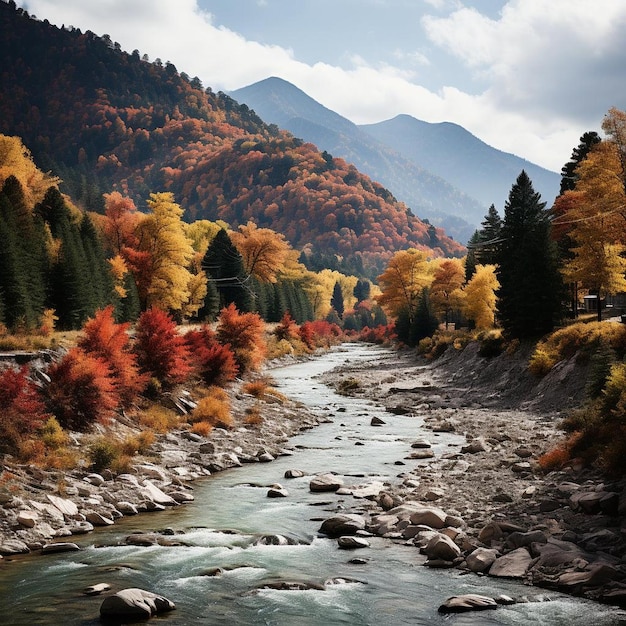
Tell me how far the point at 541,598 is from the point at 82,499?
13268 millimetres

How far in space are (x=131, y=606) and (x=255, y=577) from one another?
3.05 meters

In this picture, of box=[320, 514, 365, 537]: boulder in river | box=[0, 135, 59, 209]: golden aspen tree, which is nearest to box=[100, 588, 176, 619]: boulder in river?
box=[320, 514, 365, 537]: boulder in river

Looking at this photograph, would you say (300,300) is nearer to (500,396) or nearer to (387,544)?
(500,396)

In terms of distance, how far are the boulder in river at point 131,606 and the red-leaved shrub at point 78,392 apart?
14.3m

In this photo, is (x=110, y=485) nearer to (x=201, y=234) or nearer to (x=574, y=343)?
(x=574, y=343)

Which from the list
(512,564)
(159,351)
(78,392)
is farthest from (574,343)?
(78,392)

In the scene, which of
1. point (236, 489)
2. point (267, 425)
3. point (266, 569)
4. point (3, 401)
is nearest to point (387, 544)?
point (266, 569)

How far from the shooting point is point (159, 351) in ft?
110

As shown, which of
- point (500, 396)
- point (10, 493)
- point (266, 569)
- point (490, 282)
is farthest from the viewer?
point (490, 282)

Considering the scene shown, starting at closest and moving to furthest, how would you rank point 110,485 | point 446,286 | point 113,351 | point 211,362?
point 110,485
point 113,351
point 211,362
point 446,286

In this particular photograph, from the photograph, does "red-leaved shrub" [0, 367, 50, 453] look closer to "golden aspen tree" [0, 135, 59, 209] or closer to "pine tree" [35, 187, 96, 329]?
"pine tree" [35, 187, 96, 329]

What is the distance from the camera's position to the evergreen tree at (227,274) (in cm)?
8181

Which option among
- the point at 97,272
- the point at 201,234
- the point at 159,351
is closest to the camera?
the point at 159,351

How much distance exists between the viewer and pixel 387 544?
1552cm
